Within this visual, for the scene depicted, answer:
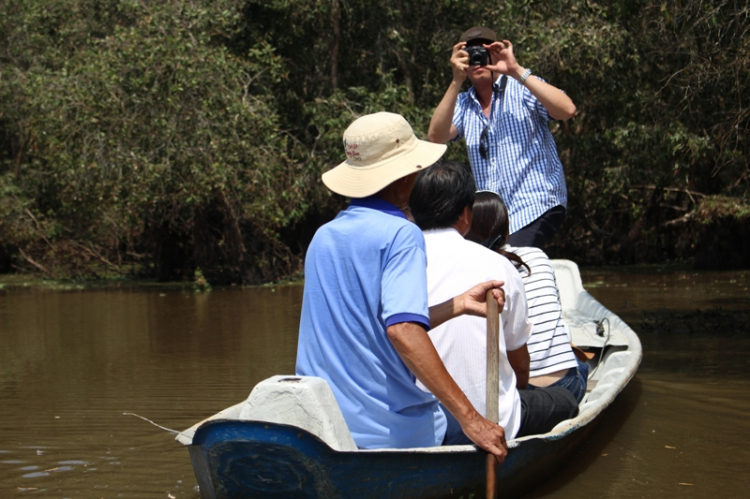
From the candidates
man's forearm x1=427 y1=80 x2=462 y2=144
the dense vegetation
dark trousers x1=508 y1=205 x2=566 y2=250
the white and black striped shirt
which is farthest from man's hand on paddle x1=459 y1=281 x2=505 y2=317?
the dense vegetation

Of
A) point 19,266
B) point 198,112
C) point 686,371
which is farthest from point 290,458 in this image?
point 19,266

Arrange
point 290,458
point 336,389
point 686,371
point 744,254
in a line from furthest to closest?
point 744,254 < point 686,371 < point 336,389 < point 290,458

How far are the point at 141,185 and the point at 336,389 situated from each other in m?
11.8

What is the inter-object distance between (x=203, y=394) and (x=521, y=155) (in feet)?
8.14

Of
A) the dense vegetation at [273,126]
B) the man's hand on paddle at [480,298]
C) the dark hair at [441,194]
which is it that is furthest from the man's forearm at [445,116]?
the dense vegetation at [273,126]

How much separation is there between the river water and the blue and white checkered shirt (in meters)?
1.22

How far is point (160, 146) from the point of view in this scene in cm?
1439

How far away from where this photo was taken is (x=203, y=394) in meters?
6.01

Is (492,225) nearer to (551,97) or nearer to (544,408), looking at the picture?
(544,408)

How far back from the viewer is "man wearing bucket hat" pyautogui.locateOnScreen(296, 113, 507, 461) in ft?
9.96

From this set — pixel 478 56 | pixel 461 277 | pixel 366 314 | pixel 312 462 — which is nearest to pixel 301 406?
pixel 312 462

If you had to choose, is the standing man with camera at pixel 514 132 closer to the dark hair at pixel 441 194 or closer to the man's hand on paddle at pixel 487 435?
the dark hair at pixel 441 194

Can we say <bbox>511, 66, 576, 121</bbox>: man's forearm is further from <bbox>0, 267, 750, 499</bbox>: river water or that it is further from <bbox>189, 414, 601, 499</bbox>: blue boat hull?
<bbox>189, 414, 601, 499</bbox>: blue boat hull

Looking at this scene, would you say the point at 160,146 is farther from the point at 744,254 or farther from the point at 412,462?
the point at 412,462
